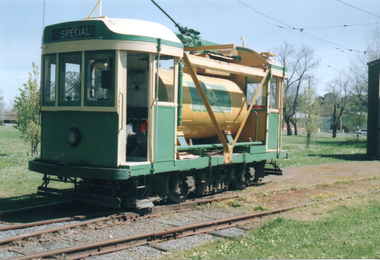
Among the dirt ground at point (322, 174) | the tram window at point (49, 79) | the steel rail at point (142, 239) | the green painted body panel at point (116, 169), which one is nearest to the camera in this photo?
the steel rail at point (142, 239)

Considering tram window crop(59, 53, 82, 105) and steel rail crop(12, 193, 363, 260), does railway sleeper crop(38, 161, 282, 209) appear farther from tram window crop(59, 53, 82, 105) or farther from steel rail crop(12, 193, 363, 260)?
tram window crop(59, 53, 82, 105)

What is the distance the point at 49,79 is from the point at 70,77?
24.2 inches

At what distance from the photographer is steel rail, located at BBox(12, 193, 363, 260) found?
5.44 meters

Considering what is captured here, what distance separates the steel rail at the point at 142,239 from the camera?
5.44m

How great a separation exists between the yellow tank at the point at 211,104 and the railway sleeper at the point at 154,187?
113 centimetres

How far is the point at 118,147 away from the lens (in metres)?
7.50

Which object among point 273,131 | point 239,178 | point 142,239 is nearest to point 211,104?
point 239,178

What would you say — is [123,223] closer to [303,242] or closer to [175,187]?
[175,187]

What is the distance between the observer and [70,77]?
8.09 metres

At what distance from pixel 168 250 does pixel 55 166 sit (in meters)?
3.25

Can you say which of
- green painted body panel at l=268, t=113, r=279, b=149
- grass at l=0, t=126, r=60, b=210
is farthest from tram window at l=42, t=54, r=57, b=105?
green painted body panel at l=268, t=113, r=279, b=149

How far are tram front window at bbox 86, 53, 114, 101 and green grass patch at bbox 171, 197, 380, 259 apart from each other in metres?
3.55

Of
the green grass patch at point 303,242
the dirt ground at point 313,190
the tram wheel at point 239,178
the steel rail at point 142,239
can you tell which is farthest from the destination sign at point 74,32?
the tram wheel at point 239,178

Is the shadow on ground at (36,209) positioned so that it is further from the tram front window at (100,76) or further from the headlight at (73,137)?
the tram front window at (100,76)
